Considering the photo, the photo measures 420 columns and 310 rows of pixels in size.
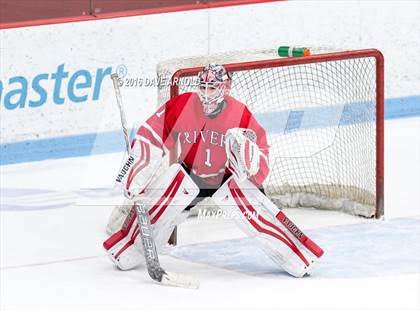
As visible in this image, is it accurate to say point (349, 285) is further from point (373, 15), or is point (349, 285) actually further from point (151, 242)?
point (373, 15)

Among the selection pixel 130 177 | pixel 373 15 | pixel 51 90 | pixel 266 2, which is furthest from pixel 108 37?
pixel 130 177

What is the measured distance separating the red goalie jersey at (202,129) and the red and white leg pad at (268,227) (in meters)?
0.06

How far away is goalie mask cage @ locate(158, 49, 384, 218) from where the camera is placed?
741 cm

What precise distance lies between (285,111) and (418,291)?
6.03 feet

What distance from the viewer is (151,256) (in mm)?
6469

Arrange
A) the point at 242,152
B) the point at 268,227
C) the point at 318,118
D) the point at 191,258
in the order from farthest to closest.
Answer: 1. the point at 318,118
2. the point at 191,258
3. the point at 268,227
4. the point at 242,152

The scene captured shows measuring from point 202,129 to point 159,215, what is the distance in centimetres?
40

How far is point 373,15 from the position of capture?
928 cm

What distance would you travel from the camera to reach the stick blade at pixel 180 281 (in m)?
6.41

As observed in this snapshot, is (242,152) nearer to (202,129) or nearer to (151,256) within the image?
(202,129)

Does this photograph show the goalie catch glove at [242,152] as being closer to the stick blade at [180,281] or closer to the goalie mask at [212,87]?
the goalie mask at [212,87]

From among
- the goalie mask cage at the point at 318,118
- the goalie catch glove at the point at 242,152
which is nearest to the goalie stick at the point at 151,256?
the goalie catch glove at the point at 242,152

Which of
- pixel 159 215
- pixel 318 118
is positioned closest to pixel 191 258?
pixel 159 215

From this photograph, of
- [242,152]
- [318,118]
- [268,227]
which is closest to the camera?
[242,152]
